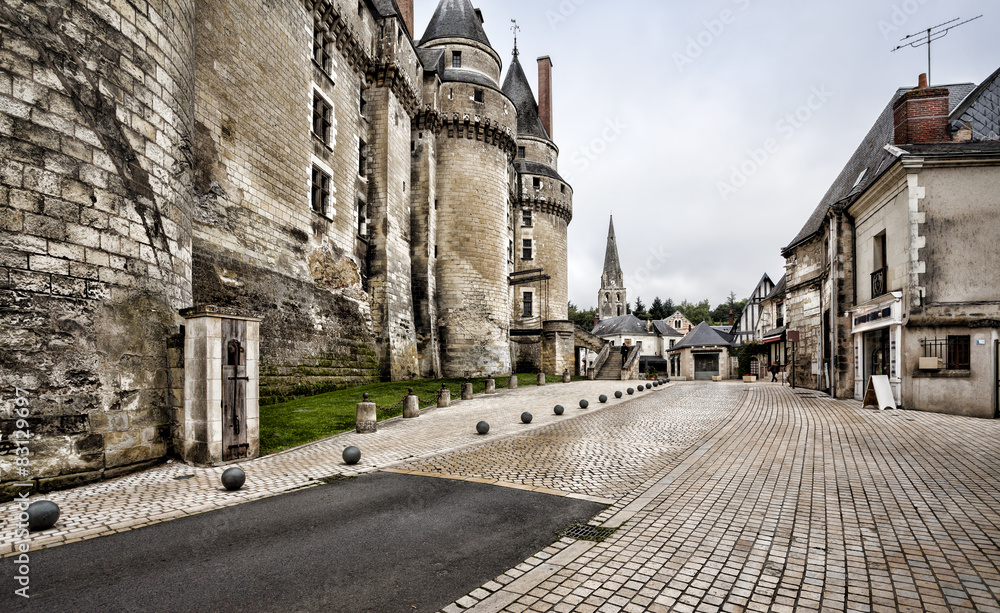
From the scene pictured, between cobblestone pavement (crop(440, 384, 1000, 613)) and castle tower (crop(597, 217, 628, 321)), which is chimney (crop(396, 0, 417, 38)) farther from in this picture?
castle tower (crop(597, 217, 628, 321))

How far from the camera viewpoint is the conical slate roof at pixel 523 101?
43.0 metres

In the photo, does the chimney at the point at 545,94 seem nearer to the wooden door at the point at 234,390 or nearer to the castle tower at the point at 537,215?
the castle tower at the point at 537,215

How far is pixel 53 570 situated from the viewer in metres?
3.91

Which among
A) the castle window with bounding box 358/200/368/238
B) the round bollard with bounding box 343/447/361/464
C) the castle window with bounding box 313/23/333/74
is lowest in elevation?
the round bollard with bounding box 343/447/361/464

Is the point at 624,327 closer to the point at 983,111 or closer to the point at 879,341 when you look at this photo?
the point at 983,111

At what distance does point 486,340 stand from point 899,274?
→ 63.3 feet

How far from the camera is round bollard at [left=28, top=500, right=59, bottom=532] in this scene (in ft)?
15.5

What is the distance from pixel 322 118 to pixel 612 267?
73218 mm

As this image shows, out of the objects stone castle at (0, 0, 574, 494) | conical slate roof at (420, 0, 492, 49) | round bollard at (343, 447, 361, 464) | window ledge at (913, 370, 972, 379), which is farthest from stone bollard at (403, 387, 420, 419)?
conical slate roof at (420, 0, 492, 49)

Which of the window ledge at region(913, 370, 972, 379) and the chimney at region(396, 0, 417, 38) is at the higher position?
the chimney at region(396, 0, 417, 38)

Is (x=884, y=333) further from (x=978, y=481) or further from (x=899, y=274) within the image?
(x=978, y=481)

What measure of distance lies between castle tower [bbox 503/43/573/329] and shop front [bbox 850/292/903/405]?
24.2 metres

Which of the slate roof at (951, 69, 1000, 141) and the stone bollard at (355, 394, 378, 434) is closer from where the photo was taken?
the stone bollard at (355, 394, 378, 434)

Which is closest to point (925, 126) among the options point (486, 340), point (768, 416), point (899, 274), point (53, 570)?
point (899, 274)
